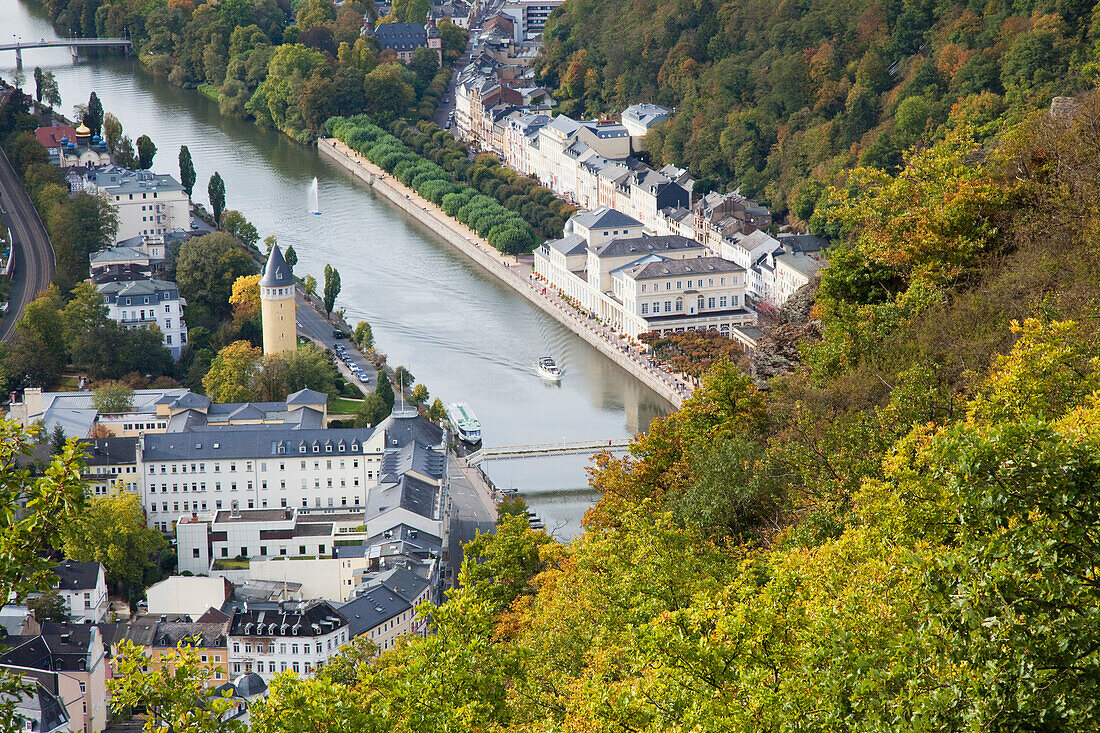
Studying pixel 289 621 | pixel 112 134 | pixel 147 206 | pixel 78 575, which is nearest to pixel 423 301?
pixel 147 206

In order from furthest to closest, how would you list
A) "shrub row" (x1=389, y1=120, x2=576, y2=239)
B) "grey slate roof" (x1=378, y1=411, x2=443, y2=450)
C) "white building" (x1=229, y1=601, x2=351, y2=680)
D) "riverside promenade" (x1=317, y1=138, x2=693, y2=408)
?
"shrub row" (x1=389, y1=120, x2=576, y2=239)
"riverside promenade" (x1=317, y1=138, x2=693, y2=408)
"grey slate roof" (x1=378, y1=411, x2=443, y2=450)
"white building" (x1=229, y1=601, x2=351, y2=680)

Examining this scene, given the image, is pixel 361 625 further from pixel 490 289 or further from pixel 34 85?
pixel 34 85

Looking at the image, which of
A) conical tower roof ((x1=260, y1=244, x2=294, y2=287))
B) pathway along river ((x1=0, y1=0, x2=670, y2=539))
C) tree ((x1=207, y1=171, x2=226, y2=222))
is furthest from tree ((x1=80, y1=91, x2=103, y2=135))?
conical tower roof ((x1=260, y1=244, x2=294, y2=287))

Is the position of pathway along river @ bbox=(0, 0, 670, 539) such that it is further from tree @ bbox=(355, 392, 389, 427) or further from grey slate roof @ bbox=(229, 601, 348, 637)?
grey slate roof @ bbox=(229, 601, 348, 637)

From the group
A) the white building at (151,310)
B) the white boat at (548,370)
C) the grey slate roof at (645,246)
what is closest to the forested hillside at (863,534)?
the white boat at (548,370)

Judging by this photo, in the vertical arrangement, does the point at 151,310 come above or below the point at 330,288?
above

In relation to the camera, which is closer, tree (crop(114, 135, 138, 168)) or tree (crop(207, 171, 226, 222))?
tree (crop(207, 171, 226, 222))

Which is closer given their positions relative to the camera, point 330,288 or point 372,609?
point 372,609

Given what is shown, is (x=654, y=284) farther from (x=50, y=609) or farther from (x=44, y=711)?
(x=44, y=711)

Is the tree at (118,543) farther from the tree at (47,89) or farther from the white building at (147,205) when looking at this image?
the tree at (47,89)
